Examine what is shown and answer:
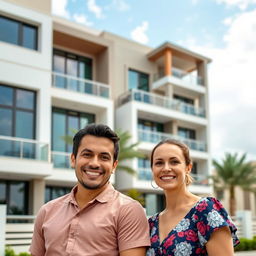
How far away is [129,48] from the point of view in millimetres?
26500

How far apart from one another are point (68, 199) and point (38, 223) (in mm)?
292

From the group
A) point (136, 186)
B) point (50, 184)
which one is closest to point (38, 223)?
point (50, 184)

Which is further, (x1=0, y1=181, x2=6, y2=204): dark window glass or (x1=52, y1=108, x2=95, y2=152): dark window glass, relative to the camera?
(x1=52, y1=108, x2=95, y2=152): dark window glass

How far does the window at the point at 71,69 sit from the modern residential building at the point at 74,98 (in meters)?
0.06

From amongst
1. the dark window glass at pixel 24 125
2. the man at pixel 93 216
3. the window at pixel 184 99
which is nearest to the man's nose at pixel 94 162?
the man at pixel 93 216

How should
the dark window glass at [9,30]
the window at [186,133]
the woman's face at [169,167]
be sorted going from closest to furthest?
the woman's face at [169,167], the dark window glass at [9,30], the window at [186,133]

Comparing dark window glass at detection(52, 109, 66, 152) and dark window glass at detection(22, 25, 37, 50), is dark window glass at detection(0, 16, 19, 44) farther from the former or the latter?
dark window glass at detection(52, 109, 66, 152)

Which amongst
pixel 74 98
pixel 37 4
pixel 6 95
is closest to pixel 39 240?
pixel 6 95

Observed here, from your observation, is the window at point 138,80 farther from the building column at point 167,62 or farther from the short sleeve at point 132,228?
the short sleeve at point 132,228

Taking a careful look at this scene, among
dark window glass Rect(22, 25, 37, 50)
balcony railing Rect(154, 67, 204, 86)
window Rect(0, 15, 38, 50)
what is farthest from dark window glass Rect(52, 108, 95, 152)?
balcony railing Rect(154, 67, 204, 86)

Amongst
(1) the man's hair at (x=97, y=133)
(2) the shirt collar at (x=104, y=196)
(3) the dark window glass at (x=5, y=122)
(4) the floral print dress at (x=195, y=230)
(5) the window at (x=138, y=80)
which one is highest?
(5) the window at (x=138, y=80)

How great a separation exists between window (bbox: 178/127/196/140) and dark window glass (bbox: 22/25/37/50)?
41.1ft

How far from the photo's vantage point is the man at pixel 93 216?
2.79m

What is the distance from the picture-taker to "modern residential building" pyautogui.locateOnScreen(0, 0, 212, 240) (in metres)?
17.6
